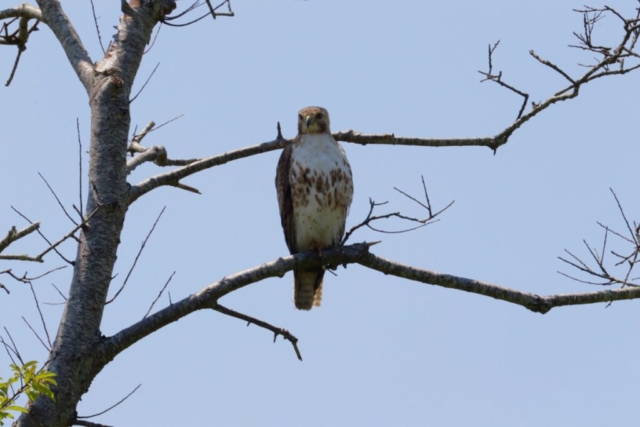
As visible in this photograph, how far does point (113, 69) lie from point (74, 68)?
0.41 metres

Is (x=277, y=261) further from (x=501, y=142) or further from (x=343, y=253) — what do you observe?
(x=501, y=142)

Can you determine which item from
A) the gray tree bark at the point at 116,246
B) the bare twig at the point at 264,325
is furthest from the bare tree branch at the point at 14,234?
the bare twig at the point at 264,325

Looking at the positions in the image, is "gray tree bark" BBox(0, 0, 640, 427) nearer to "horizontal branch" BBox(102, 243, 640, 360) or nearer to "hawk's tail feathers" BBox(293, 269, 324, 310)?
"horizontal branch" BBox(102, 243, 640, 360)

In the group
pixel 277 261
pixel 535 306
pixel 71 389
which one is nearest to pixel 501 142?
pixel 535 306

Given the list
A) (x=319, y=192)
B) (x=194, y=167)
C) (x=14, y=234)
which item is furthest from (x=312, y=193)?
(x=14, y=234)

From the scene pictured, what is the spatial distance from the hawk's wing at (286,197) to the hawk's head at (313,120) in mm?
136

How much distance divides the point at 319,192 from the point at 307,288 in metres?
0.72

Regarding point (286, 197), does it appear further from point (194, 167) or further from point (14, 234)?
point (14, 234)

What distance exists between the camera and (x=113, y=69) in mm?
5492

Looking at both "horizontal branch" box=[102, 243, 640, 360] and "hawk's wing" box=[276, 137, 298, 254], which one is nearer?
"horizontal branch" box=[102, 243, 640, 360]

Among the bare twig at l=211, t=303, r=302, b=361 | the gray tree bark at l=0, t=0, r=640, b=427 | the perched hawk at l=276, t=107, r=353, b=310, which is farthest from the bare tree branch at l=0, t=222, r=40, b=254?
the perched hawk at l=276, t=107, r=353, b=310

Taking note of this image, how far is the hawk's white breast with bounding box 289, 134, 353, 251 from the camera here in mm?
6617

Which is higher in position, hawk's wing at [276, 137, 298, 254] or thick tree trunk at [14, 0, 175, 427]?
hawk's wing at [276, 137, 298, 254]

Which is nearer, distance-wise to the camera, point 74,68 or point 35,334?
point 35,334
